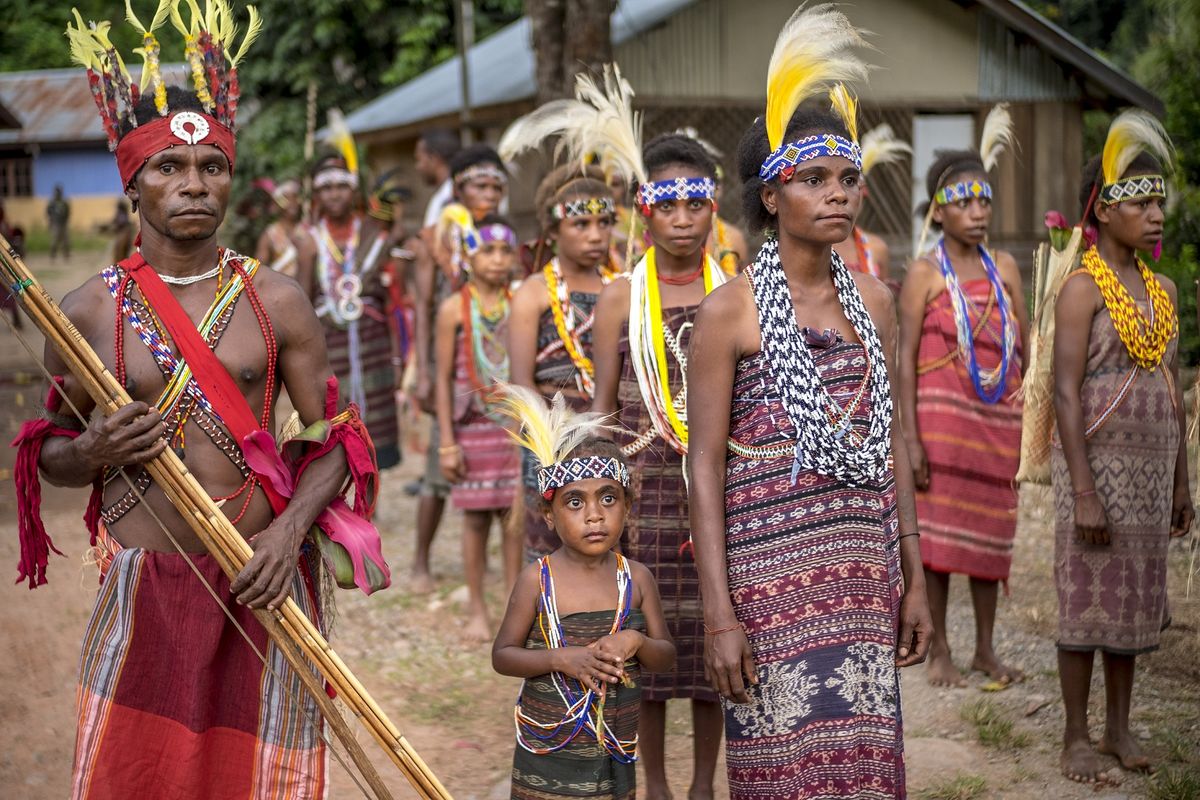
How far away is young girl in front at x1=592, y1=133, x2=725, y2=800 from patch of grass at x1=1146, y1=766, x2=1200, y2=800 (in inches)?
59.9

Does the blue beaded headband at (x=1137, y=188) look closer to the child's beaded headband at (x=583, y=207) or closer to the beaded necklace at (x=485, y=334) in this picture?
the child's beaded headband at (x=583, y=207)

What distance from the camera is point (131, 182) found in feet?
11.0

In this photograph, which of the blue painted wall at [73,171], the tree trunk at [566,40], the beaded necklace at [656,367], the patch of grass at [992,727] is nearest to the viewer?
the beaded necklace at [656,367]

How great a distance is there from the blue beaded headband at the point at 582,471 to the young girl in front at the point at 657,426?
62cm

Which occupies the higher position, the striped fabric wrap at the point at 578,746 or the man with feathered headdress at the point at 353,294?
the man with feathered headdress at the point at 353,294

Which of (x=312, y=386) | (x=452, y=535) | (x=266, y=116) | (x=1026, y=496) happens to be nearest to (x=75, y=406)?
(x=312, y=386)

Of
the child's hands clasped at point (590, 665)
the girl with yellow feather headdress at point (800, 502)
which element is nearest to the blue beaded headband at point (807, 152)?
the girl with yellow feather headdress at point (800, 502)

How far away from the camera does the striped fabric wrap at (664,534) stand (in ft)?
14.5

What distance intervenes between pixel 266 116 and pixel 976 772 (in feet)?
70.1

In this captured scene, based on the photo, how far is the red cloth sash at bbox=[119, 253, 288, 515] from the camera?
3258 millimetres

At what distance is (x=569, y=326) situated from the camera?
521 cm

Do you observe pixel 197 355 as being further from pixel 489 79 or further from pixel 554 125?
pixel 489 79

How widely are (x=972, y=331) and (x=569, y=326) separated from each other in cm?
189

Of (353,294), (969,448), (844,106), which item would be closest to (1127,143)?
(969,448)
